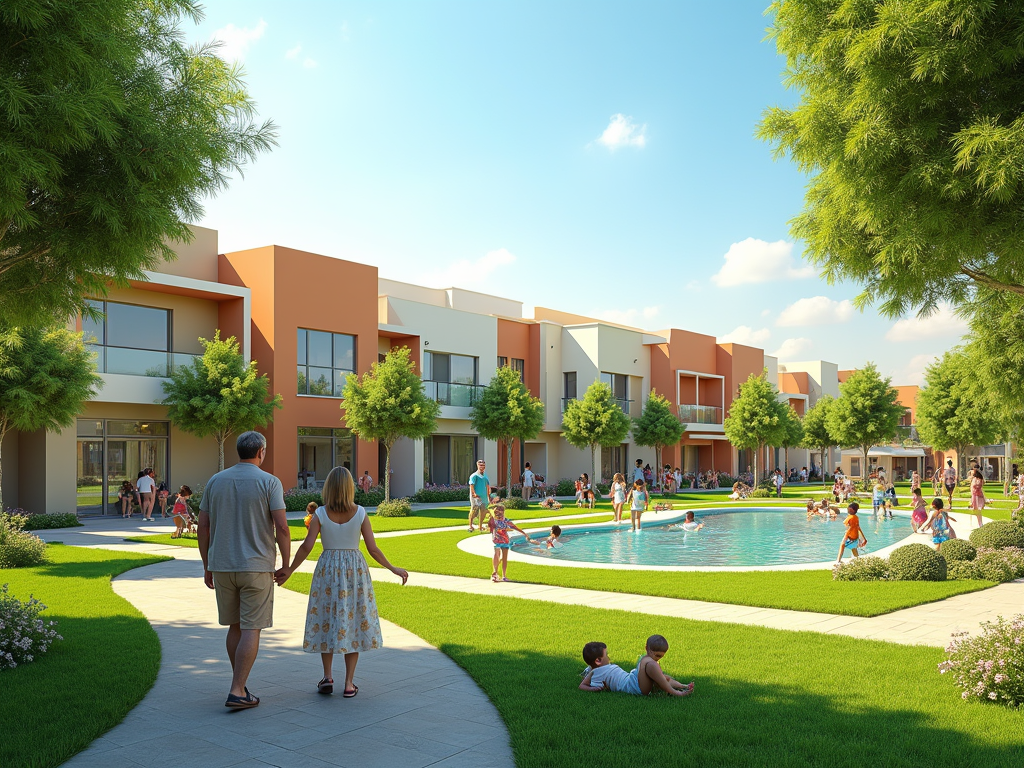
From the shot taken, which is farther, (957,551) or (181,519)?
(181,519)

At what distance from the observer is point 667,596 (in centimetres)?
1138

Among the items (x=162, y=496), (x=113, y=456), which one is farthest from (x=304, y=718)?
(x=113, y=456)

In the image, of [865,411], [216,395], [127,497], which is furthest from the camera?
[865,411]

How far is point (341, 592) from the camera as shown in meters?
6.21

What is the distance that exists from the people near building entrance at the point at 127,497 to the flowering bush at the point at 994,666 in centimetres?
2369

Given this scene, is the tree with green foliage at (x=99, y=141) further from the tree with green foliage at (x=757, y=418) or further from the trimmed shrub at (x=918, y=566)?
the tree with green foliage at (x=757, y=418)

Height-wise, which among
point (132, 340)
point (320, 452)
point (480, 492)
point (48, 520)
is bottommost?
point (48, 520)

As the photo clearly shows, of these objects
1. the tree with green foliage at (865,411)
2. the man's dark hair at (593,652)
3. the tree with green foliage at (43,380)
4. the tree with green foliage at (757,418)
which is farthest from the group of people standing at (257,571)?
the tree with green foliage at (865,411)

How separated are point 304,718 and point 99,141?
444 centimetres

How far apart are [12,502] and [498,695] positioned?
22752 mm

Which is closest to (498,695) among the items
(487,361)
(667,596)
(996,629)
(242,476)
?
(242,476)

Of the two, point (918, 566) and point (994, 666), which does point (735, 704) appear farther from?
point (918, 566)

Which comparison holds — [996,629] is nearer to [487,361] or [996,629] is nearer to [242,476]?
[242,476]

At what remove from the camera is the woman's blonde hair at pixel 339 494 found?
633 centimetres
